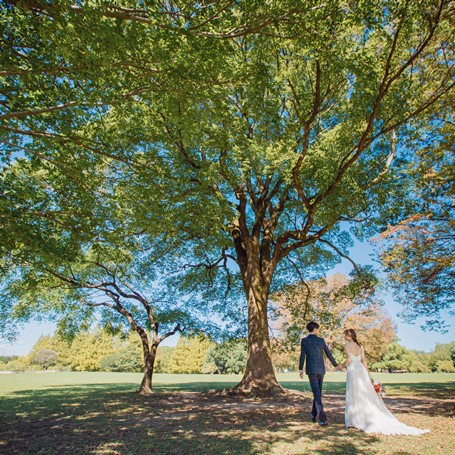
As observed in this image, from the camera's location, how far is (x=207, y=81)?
6527 mm

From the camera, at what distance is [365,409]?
6738mm

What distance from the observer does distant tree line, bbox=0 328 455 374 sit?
5588cm

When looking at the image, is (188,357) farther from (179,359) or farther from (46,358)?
(46,358)

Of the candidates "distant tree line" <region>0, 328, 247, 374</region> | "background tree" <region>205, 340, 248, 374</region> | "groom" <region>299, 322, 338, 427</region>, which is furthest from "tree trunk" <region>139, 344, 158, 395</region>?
"distant tree line" <region>0, 328, 247, 374</region>

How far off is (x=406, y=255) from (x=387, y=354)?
182 ft

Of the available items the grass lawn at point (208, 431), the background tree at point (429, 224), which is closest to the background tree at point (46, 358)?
the grass lawn at point (208, 431)

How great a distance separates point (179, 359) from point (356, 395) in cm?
6063

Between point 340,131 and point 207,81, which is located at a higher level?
point 340,131

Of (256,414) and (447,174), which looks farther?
(447,174)

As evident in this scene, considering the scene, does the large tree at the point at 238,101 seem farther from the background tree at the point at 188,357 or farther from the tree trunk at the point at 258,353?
the background tree at the point at 188,357

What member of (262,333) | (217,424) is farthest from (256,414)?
(262,333)

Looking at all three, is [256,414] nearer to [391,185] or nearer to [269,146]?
[269,146]

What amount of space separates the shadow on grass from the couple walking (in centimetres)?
38

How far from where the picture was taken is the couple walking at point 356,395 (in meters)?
6.42
